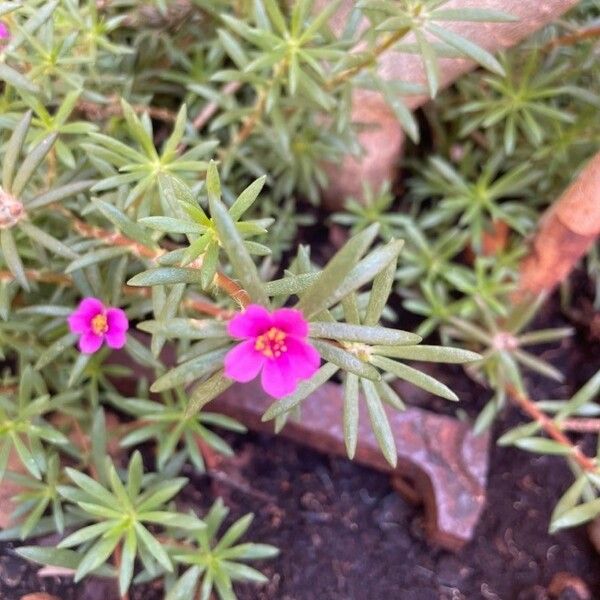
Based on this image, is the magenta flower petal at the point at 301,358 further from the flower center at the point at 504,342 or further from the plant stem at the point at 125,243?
the flower center at the point at 504,342

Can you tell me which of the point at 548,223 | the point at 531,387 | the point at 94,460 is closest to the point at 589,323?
the point at 531,387

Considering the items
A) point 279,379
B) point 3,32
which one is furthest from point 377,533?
point 3,32

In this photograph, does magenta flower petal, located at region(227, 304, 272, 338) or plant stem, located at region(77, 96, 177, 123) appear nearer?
magenta flower petal, located at region(227, 304, 272, 338)

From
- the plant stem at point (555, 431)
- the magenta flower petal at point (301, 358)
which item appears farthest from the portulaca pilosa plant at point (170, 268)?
the plant stem at point (555, 431)

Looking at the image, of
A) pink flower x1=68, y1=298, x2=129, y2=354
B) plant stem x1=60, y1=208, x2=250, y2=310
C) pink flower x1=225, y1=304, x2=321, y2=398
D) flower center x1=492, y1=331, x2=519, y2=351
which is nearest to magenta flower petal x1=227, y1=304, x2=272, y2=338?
pink flower x1=225, y1=304, x2=321, y2=398

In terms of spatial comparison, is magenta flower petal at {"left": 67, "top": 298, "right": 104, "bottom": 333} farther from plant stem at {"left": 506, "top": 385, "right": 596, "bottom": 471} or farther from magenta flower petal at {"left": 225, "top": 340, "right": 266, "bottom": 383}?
plant stem at {"left": 506, "top": 385, "right": 596, "bottom": 471}

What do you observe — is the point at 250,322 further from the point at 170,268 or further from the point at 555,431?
the point at 555,431

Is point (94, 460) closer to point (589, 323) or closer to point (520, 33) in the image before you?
point (520, 33)
